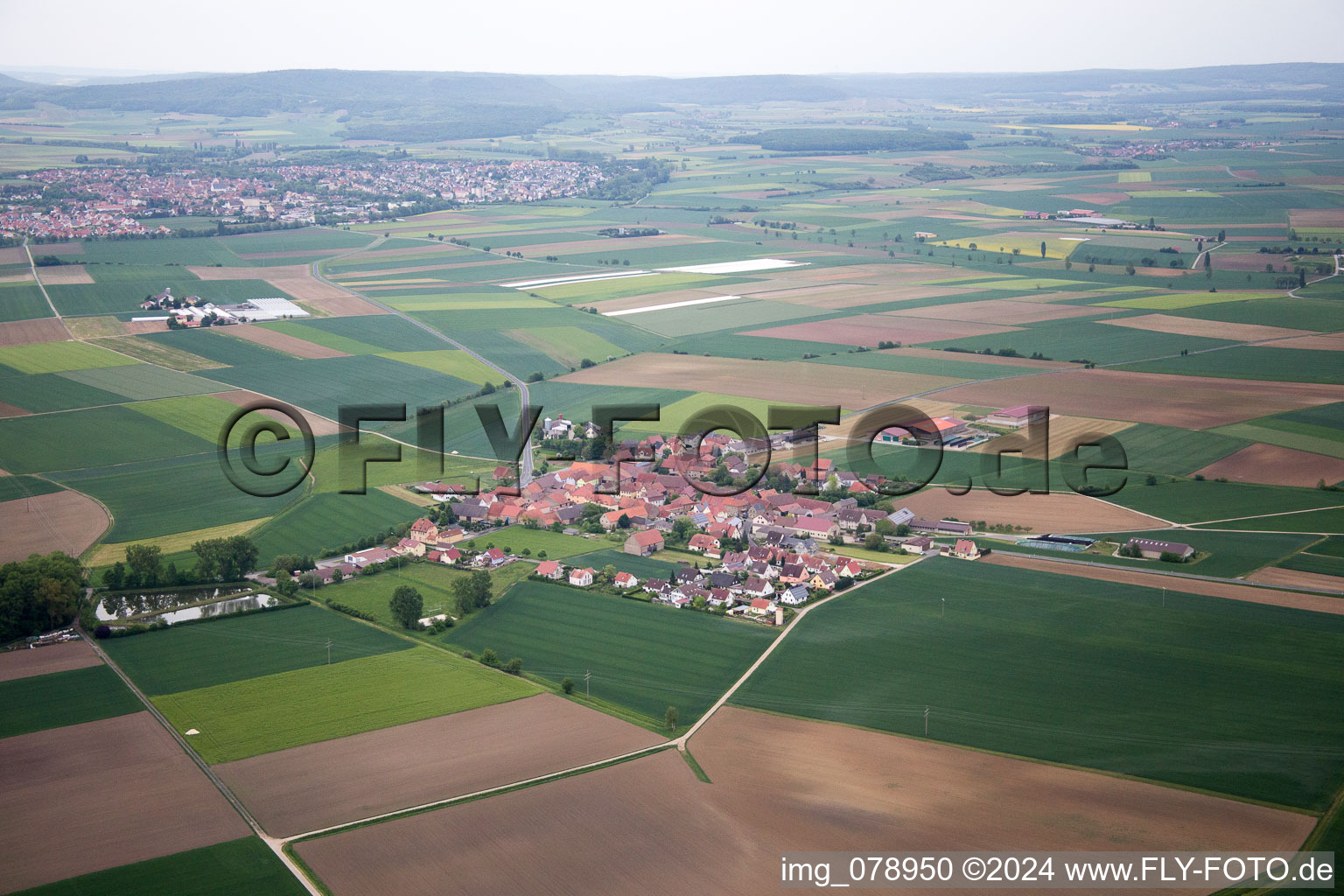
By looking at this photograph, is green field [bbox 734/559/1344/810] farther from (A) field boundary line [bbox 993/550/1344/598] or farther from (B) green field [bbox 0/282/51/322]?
(B) green field [bbox 0/282/51/322]

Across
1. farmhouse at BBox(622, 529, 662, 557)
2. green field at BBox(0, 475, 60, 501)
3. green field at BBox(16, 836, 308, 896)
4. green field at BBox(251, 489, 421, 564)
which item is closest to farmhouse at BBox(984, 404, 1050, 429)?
farmhouse at BBox(622, 529, 662, 557)

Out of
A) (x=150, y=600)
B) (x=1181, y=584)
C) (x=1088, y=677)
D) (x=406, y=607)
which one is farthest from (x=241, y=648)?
(x=1181, y=584)

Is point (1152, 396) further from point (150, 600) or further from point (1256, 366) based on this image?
point (150, 600)

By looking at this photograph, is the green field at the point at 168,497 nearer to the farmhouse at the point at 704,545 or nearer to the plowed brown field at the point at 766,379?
the farmhouse at the point at 704,545

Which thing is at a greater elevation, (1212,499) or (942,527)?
(1212,499)

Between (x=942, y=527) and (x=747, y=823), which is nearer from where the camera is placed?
(x=747, y=823)
